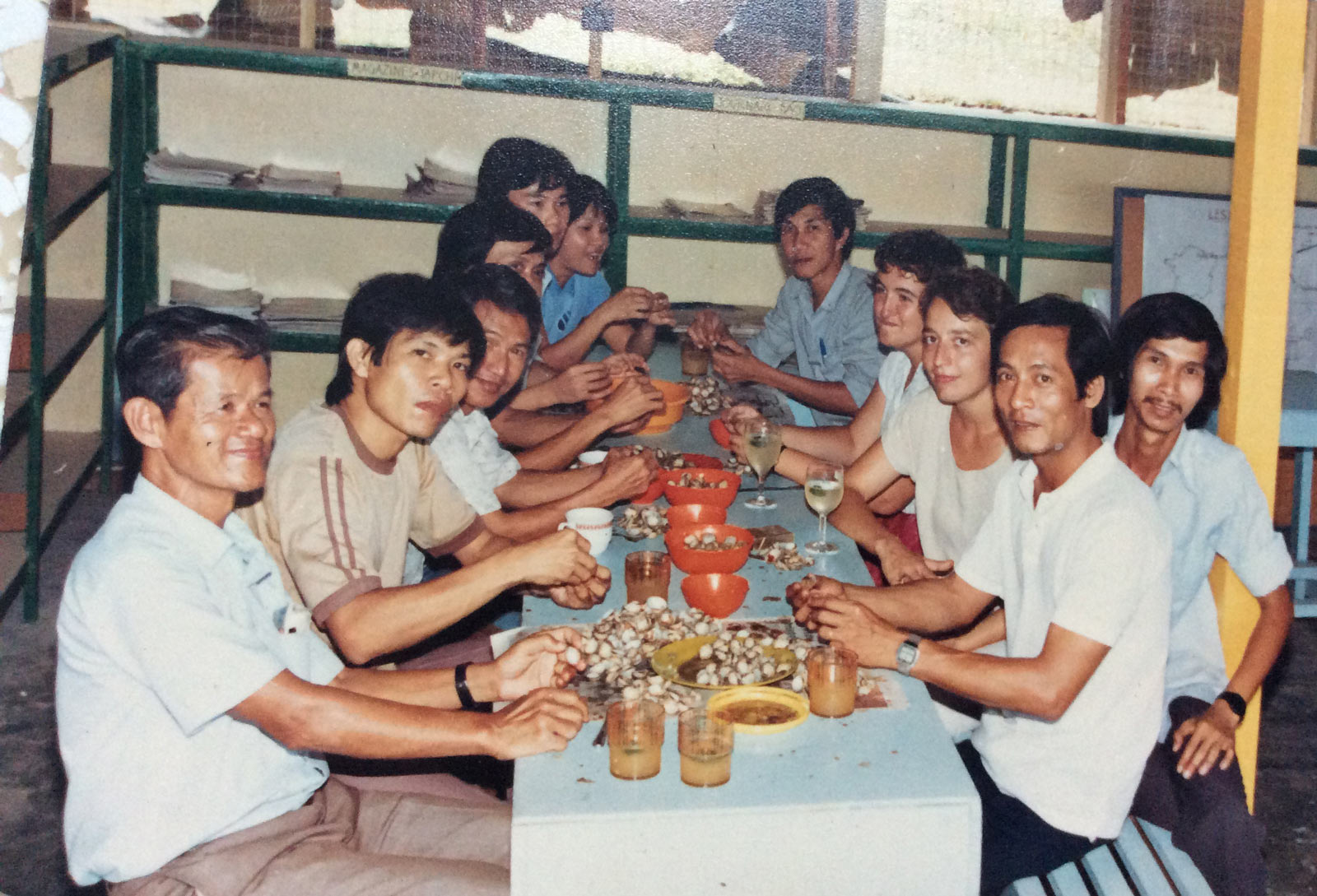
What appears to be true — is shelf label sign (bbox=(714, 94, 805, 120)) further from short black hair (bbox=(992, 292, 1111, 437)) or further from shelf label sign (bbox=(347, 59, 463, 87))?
short black hair (bbox=(992, 292, 1111, 437))

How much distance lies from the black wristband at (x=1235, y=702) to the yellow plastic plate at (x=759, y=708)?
99cm

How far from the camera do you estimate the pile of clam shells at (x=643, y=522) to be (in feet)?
8.54

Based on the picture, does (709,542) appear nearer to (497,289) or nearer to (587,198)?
(497,289)

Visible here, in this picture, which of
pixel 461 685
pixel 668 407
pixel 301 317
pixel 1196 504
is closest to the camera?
pixel 461 685

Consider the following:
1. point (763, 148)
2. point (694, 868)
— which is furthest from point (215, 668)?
point (763, 148)

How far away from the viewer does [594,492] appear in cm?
281

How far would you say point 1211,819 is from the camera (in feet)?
6.81

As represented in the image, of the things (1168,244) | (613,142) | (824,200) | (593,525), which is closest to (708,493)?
(593,525)

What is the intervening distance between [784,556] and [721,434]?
1.01 metres

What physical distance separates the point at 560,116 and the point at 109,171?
1927 mm

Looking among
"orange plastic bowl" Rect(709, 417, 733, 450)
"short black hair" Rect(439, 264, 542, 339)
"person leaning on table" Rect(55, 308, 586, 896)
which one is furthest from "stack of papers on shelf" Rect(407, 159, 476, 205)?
"person leaning on table" Rect(55, 308, 586, 896)

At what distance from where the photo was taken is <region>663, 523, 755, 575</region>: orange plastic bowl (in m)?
2.28

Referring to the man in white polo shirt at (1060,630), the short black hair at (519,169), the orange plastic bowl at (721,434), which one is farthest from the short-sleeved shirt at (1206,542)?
the short black hair at (519,169)

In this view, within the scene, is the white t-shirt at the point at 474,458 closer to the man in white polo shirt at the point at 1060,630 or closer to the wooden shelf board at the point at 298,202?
the man in white polo shirt at the point at 1060,630
